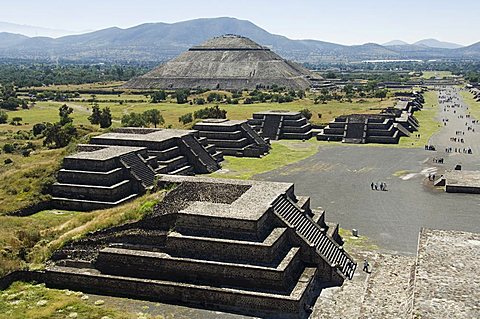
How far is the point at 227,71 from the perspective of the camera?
138875mm

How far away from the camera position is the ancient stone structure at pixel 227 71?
13275cm

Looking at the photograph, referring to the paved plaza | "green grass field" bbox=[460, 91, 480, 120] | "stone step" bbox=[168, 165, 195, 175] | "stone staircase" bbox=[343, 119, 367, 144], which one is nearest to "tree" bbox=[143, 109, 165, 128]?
the paved plaza

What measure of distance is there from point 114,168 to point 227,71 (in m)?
107

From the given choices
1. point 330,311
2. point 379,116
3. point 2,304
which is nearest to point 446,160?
point 379,116

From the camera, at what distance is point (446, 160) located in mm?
51406

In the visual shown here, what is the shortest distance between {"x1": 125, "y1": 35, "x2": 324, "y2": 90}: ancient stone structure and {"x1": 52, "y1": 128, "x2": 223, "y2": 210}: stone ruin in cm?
8839

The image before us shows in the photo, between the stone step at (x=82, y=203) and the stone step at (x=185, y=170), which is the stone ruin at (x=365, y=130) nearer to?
the stone step at (x=185, y=170)

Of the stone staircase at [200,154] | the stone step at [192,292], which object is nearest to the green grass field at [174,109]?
the stone staircase at [200,154]

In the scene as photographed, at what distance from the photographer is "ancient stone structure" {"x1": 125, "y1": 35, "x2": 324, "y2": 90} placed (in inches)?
5226

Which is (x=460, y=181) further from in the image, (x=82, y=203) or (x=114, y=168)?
(x=82, y=203)

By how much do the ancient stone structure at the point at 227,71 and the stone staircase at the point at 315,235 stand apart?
105m

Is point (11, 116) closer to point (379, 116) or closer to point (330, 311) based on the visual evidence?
point (379, 116)

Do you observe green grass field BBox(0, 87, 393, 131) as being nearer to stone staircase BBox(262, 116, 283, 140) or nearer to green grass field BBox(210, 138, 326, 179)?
stone staircase BBox(262, 116, 283, 140)

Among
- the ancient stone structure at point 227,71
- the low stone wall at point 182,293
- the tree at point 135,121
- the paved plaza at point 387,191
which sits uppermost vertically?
the ancient stone structure at point 227,71
